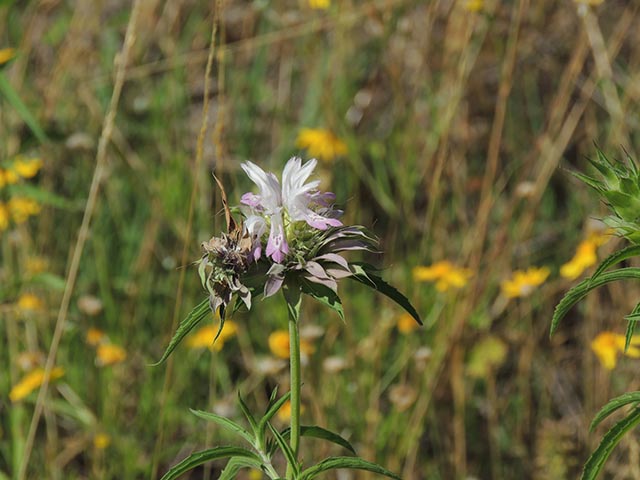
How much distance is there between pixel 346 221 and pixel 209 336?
571 millimetres

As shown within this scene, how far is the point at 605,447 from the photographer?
1.05 meters

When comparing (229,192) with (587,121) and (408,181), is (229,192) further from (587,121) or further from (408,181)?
(587,121)

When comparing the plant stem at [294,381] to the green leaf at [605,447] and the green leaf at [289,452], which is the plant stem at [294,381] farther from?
the green leaf at [605,447]

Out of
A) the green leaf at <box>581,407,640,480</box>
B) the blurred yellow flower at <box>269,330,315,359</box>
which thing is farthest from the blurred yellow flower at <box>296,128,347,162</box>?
the green leaf at <box>581,407,640,480</box>

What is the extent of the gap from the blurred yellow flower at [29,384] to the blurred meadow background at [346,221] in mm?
29

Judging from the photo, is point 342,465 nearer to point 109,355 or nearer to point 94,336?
point 109,355

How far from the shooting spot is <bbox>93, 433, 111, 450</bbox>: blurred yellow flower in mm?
2180

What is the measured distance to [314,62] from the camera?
10.5 feet

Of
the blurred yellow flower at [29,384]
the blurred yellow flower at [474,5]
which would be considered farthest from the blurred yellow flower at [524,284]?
the blurred yellow flower at [29,384]

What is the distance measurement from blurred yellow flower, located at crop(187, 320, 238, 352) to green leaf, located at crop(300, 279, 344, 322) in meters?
1.14

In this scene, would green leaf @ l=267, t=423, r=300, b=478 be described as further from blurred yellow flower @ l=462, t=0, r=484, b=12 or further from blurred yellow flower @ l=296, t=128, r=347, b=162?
blurred yellow flower @ l=296, t=128, r=347, b=162

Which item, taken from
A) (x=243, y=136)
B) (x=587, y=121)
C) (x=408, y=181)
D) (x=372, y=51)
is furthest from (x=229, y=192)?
(x=587, y=121)

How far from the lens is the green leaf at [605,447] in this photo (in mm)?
1042

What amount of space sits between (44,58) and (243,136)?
3.35 feet
